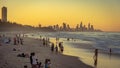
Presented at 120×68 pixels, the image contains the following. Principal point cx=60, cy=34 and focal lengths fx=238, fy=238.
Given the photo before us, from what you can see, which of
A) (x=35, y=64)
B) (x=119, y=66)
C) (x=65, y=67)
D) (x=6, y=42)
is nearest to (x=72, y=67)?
(x=65, y=67)

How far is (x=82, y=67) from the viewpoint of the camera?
29.2 meters

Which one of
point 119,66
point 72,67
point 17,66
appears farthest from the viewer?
point 119,66

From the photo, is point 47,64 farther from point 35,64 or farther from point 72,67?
point 72,67

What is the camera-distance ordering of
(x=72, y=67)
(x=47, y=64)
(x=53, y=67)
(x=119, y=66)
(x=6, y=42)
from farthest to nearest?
(x=6, y=42)
(x=119, y=66)
(x=72, y=67)
(x=53, y=67)
(x=47, y=64)

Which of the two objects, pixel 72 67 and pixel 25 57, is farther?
pixel 25 57

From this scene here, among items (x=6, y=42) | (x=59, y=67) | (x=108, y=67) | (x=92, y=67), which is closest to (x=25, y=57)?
(x=59, y=67)

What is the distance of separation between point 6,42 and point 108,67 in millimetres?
32658

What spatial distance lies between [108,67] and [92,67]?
1.93 metres

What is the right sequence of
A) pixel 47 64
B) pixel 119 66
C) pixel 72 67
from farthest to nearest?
pixel 119 66 → pixel 72 67 → pixel 47 64

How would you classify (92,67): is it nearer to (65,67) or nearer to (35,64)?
(65,67)

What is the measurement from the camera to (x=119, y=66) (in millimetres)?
30016

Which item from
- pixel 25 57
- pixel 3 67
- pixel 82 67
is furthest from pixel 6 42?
pixel 3 67

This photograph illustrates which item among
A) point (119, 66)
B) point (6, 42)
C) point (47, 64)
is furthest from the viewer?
point (6, 42)

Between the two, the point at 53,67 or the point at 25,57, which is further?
the point at 25,57
